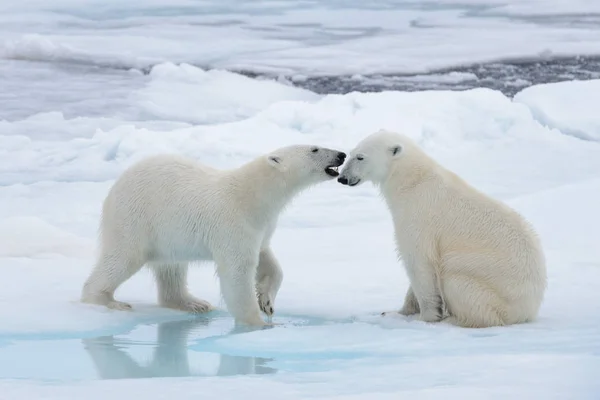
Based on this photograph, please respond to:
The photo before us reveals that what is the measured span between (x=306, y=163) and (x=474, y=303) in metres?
1.16

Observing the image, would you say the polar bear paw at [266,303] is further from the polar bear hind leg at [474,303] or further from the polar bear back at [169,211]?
the polar bear hind leg at [474,303]

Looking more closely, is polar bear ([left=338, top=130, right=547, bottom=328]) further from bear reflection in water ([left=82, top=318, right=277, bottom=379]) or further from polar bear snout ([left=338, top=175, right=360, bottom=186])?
bear reflection in water ([left=82, top=318, right=277, bottom=379])

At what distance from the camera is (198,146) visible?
1065cm

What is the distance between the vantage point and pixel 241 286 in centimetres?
495

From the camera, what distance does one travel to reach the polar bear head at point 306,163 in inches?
200

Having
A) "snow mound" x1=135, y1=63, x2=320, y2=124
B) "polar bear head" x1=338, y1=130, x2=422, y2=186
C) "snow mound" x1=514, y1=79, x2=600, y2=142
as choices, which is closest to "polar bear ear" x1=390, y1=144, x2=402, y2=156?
"polar bear head" x1=338, y1=130, x2=422, y2=186

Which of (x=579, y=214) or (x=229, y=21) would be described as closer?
(x=579, y=214)

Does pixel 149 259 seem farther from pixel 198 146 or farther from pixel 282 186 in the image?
pixel 198 146

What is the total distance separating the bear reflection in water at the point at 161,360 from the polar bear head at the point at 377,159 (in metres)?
1.19

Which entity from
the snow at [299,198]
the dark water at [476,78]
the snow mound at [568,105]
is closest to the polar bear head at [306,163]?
the snow at [299,198]

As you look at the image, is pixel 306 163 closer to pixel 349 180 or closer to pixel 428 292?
pixel 349 180

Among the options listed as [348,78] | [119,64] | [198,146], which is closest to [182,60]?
[119,64]

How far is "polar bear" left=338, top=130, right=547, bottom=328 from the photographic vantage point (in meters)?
4.66

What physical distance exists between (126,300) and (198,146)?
5.11 meters
